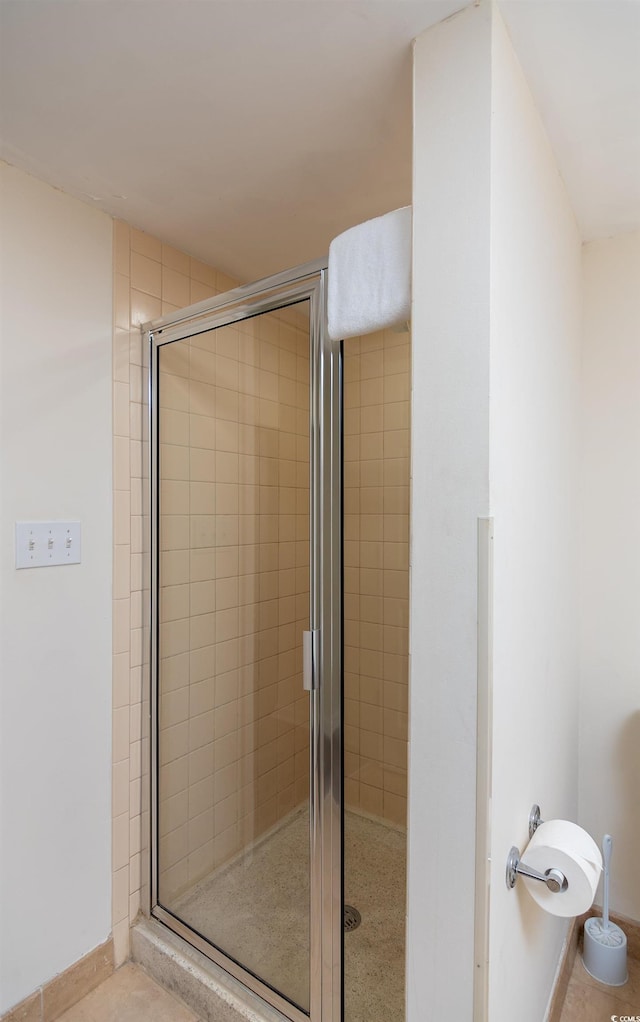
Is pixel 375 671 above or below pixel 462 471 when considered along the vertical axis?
below

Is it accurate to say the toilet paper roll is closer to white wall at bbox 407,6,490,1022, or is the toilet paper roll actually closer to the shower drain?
white wall at bbox 407,6,490,1022

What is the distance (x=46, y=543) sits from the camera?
1282mm

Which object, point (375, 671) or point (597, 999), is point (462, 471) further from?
point (597, 999)

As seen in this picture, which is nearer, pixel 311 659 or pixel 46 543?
pixel 311 659

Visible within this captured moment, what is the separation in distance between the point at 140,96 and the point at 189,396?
0.70m

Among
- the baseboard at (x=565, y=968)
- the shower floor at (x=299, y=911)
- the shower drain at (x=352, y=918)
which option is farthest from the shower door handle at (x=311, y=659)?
the baseboard at (x=565, y=968)

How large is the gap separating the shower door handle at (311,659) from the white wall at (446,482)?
0.35 meters

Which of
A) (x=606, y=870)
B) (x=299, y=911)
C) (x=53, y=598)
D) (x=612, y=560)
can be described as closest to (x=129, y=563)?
(x=53, y=598)

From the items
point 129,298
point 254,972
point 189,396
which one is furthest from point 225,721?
point 129,298

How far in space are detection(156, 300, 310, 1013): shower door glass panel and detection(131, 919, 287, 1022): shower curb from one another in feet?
0.16

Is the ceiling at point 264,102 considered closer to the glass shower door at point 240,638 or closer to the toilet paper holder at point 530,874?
the glass shower door at point 240,638

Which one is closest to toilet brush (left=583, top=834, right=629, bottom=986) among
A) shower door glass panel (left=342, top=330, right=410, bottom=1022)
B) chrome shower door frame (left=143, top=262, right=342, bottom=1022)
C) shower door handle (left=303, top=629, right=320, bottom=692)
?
shower door glass panel (left=342, top=330, right=410, bottom=1022)

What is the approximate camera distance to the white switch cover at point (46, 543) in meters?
1.23

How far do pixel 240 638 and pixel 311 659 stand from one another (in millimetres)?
327
